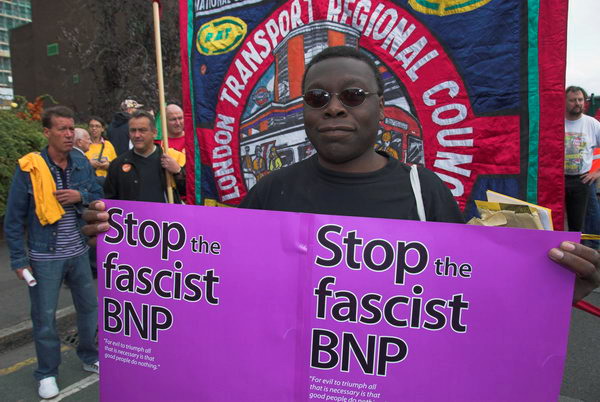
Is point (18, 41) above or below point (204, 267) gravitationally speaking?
above

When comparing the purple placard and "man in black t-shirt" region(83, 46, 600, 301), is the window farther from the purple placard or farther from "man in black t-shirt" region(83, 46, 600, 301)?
"man in black t-shirt" region(83, 46, 600, 301)

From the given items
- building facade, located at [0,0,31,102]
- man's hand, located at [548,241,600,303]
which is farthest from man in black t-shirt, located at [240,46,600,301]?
building facade, located at [0,0,31,102]

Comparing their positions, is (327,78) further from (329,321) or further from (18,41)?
(18,41)

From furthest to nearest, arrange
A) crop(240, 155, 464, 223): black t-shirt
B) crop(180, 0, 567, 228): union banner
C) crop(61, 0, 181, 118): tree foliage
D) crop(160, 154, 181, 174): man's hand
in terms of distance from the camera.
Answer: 1. crop(61, 0, 181, 118): tree foliage
2. crop(160, 154, 181, 174): man's hand
3. crop(180, 0, 567, 228): union banner
4. crop(240, 155, 464, 223): black t-shirt

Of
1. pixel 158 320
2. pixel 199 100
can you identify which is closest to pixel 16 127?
pixel 199 100

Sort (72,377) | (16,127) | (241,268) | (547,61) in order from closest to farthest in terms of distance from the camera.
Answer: (241,268) < (547,61) < (72,377) < (16,127)

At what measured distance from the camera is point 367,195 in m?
1.46

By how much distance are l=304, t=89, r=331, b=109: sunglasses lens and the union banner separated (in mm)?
858

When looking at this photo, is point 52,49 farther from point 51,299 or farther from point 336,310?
point 336,310

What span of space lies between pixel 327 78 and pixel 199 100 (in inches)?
56.9

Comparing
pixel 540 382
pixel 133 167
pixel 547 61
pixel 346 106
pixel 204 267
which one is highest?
pixel 547 61

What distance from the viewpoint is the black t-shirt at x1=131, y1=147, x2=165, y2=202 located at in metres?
3.44

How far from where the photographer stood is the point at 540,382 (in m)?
1.26

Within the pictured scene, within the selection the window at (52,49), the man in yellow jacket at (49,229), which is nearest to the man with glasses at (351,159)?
the man in yellow jacket at (49,229)
